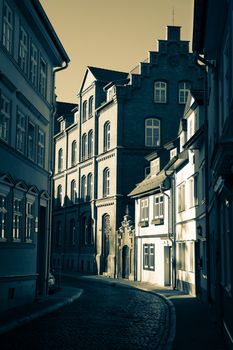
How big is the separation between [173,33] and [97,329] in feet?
119

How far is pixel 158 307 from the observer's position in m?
21.3

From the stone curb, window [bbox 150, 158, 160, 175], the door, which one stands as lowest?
the stone curb

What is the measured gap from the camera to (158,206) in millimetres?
35188

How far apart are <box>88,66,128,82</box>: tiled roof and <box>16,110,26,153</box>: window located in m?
30.8

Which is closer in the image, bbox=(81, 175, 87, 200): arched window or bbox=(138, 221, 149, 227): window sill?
bbox=(138, 221, 149, 227): window sill

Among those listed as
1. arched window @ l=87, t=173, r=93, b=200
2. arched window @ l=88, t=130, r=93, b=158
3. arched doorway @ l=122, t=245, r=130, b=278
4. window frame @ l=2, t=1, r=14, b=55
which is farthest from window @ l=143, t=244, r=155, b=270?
window frame @ l=2, t=1, r=14, b=55

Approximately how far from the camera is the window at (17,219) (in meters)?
19.6

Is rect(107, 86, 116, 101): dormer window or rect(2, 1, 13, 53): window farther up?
rect(107, 86, 116, 101): dormer window

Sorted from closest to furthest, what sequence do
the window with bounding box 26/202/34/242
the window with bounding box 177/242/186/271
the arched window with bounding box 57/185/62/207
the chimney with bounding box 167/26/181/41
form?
the window with bounding box 26/202/34/242
the window with bounding box 177/242/186/271
the chimney with bounding box 167/26/181/41
the arched window with bounding box 57/185/62/207

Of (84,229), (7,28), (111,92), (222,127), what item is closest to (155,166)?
(111,92)

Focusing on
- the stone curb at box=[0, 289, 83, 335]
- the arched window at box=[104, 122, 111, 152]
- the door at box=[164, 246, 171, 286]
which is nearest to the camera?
the stone curb at box=[0, 289, 83, 335]

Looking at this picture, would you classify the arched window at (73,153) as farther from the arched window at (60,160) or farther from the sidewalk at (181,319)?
the sidewalk at (181,319)

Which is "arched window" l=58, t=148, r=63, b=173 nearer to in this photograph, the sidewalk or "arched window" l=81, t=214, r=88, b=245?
"arched window" l=81, t=214, r=88, b=245

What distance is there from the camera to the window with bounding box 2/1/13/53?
18.2 meters
